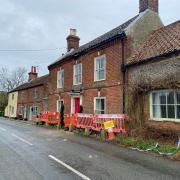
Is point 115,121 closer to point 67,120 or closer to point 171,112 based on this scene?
point 171,112

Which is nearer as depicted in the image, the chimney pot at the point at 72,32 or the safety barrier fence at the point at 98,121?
the safety barrier fence at the point at 98,121

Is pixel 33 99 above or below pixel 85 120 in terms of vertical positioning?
above

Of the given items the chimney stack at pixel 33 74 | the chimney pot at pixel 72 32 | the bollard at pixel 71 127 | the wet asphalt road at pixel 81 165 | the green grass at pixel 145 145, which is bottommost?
the wet asphalt road at pixel 81 165

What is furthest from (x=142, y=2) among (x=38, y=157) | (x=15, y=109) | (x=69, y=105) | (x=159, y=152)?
(x=15, y=109)

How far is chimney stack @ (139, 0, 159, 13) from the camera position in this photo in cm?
2008

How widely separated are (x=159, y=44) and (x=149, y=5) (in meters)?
5.25

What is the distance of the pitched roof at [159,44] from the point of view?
14.6 metres

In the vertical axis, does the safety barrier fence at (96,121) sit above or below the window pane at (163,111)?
below

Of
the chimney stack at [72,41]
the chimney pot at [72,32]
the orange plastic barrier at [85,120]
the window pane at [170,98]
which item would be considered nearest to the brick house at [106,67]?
the orange plastic barrier at [85,120]

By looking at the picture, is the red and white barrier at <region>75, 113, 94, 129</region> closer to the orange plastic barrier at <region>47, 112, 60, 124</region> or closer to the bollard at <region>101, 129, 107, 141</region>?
the bollard at <region>101, 129, 107, 141</region>

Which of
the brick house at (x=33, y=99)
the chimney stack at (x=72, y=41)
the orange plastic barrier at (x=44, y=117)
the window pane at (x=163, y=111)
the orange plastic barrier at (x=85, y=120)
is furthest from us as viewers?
the brick house at (x=33, y=99)

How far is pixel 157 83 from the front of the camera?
14.1 metres

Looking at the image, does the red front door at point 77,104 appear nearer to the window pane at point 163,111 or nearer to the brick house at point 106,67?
the brick house at point 106,67

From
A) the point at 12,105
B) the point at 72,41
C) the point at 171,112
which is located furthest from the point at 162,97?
the point at 12,105
